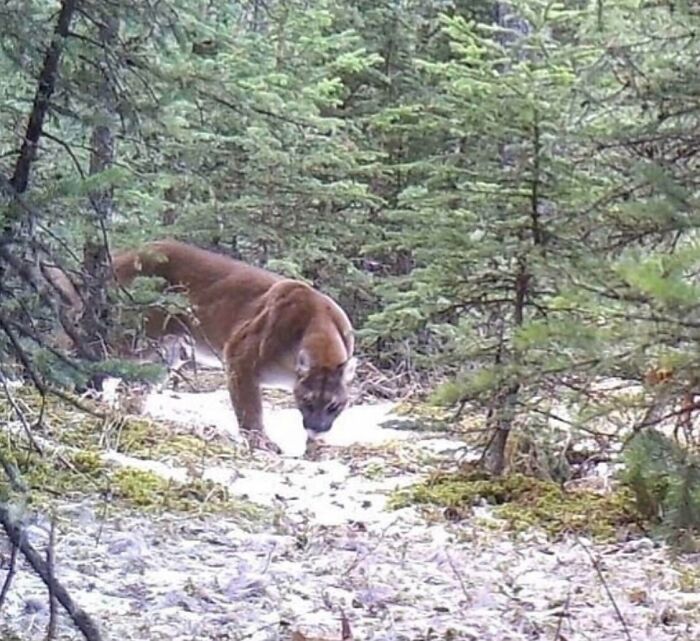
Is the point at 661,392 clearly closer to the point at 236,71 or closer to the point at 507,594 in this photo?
the point at 507,594

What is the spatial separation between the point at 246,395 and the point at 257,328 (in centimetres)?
50

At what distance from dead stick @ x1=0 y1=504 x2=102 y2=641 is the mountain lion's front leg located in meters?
4.78

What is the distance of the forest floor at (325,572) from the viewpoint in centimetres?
387

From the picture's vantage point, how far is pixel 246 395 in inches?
319

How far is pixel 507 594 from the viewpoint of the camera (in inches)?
172

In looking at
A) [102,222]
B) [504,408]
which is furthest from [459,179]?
[102,222]

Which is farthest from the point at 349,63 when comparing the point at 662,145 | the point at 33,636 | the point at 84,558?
the point at 33,636

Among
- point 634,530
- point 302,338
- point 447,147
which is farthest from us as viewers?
point 447,147

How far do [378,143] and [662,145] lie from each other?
725cm

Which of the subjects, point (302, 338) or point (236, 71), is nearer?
point (302, 338)

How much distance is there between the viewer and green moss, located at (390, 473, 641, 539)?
5496 millimetres

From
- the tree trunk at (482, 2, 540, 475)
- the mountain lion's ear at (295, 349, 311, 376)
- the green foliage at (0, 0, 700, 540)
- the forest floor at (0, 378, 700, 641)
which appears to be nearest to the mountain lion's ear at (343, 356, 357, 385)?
the mountain lion's ear at (295, 349, 311, 376)

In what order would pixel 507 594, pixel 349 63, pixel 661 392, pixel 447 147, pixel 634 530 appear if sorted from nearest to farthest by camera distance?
pixel 661 392
pixel 507 594
pixel 634 530
pixel 349 63
pixel 447 147

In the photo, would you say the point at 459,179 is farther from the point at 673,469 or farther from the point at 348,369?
the point at 673,469
